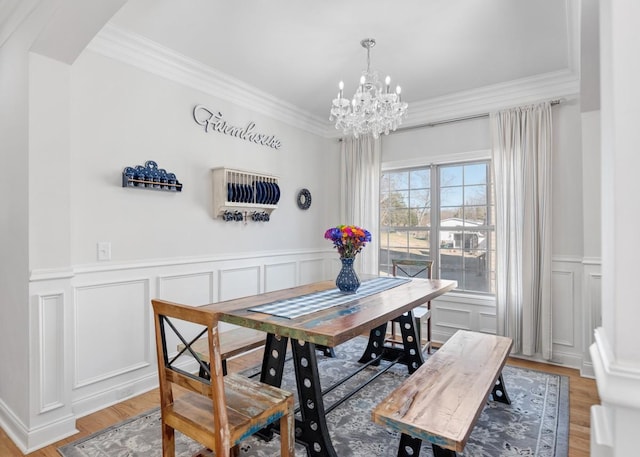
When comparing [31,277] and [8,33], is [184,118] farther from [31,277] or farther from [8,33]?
[31,277]

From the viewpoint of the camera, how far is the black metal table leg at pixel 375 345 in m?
3.40

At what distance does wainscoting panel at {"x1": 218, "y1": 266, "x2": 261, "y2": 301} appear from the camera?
3.56 m

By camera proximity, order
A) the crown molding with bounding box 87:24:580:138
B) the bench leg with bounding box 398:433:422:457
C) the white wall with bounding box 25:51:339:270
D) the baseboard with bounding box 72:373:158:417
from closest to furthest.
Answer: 1. the bench leg with bounding box 398:433:422:457
2. the white wall with bounding box 25:51:339:270
3. the baseboard with bounding box 72:373:158:417
4. the crown molding with bounding box 87:24:580:138

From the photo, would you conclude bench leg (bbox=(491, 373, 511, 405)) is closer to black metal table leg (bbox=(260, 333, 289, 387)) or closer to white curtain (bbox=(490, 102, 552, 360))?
white curtain (bbox=(490, 102, 552, 360))

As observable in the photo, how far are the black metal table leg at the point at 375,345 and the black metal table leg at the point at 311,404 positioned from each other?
59.6 inches

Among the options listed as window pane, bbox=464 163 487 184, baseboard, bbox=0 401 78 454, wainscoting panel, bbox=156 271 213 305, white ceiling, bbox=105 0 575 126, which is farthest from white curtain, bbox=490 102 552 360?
baseboard, bbox=0 401 78 454

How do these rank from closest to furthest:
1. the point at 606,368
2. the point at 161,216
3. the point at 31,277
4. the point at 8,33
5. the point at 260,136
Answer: the point at 606,368
the point at 31,277
the point at 8,33
the point at 161,216
the point at 260,136

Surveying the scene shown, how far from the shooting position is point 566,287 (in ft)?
11.4

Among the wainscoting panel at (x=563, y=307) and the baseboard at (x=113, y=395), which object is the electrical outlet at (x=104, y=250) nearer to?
the baseboard at (x=113, y=395)

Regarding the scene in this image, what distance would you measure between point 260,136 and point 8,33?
2.18m

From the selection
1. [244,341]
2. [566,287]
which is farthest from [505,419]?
[244,341]

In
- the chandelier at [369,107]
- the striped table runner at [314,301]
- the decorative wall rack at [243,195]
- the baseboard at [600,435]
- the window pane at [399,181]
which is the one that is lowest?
the striped table runner at [314,301]

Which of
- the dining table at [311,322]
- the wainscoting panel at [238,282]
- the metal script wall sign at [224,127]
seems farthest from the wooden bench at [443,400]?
the metal script wall sign at [224,127]

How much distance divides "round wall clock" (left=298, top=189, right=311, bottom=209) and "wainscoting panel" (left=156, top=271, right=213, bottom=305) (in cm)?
159
